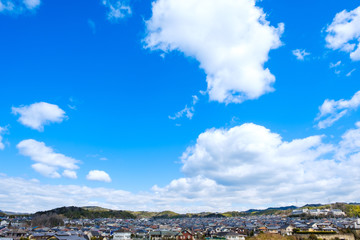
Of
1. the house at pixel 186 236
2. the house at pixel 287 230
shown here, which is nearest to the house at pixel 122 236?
the house at pixel 186 236

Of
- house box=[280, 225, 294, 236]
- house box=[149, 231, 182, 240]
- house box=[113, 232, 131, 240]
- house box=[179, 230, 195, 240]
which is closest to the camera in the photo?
house box=[179, 230, 195, 240]

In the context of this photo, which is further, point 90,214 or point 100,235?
point 90,214

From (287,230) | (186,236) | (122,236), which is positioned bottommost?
(122,236)

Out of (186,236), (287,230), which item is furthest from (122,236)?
(287,230)

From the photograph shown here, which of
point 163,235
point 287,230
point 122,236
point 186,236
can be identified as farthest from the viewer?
point 122,236

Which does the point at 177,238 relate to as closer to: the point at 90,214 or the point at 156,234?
the point at 156,234

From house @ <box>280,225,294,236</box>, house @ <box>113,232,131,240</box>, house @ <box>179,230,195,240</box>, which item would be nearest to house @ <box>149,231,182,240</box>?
house @ <box>179,230,195,240</box>

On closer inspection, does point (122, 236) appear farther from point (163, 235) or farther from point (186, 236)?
point (186, 236)

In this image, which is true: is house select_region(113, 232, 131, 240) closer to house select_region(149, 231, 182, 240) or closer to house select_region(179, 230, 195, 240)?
house select_region(149, 231, 182, 240)

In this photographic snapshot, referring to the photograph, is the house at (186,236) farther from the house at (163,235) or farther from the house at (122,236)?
the house at (122,236)

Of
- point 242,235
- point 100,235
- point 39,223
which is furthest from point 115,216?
point 242,235

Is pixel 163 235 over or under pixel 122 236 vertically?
over
